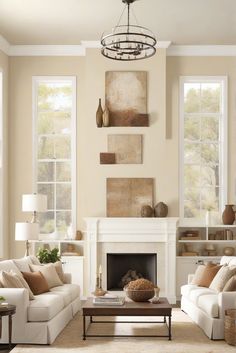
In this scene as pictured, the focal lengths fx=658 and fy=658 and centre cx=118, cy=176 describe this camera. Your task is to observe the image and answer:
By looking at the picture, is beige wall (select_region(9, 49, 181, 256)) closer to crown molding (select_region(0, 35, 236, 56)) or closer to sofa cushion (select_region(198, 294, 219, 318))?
crown molding (select_region(0, 35, 236, 56))

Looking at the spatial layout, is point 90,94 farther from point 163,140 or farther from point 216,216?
point 216,216

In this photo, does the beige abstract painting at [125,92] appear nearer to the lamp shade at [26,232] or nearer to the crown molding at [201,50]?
the crown molding at [201,50]

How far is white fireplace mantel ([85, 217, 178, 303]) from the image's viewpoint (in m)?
10.4

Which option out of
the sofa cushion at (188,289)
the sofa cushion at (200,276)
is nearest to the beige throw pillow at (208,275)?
the sofa cushion at (200,276)

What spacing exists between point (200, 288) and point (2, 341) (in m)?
2.95

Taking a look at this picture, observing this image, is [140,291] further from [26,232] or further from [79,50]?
[79,50]

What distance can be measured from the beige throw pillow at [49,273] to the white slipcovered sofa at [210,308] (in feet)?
5.78

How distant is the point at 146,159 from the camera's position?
34.7 feet

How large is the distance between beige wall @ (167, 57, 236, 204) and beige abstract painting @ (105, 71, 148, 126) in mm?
509

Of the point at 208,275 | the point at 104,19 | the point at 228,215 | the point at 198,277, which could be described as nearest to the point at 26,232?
the point at 198,277

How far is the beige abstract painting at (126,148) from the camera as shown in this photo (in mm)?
10570

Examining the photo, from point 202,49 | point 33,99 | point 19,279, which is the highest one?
point 202,49

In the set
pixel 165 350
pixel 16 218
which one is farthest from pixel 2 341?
pixel 16 218

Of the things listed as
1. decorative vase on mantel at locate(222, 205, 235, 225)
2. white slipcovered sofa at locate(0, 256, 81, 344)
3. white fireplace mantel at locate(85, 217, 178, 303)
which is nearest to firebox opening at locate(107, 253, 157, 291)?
white fireplace mantel at locate(85, 217, 178, 303)
